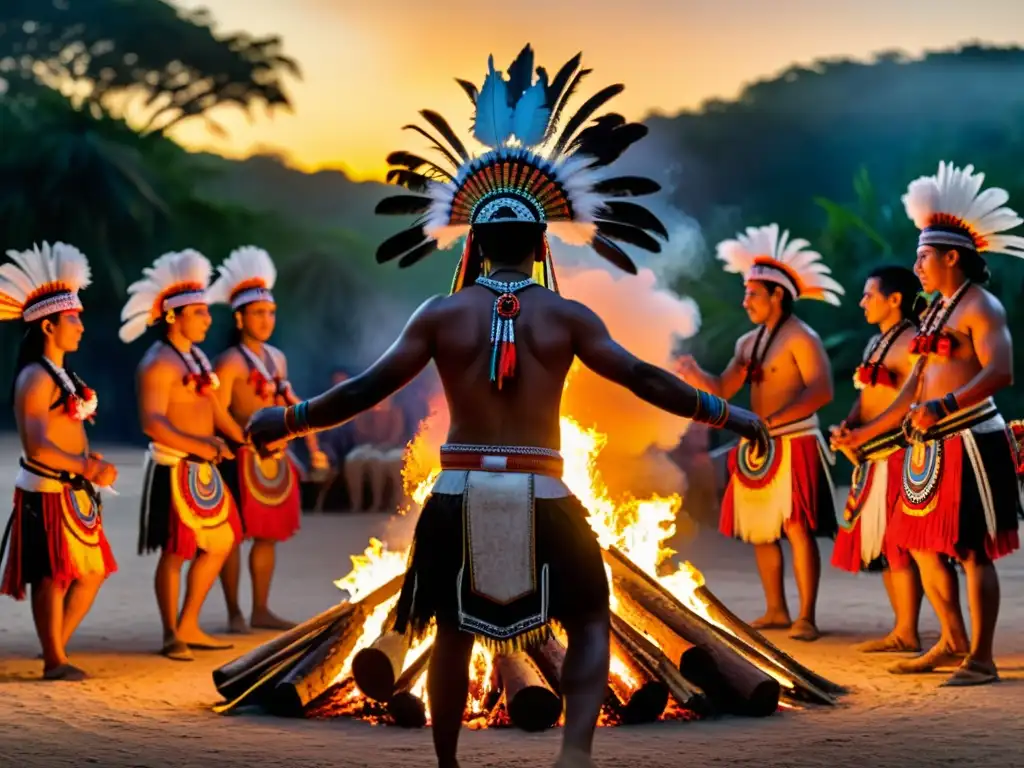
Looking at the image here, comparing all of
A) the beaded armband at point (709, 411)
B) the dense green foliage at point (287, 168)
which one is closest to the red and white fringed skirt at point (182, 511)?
the beaded armband at point (709, 411)

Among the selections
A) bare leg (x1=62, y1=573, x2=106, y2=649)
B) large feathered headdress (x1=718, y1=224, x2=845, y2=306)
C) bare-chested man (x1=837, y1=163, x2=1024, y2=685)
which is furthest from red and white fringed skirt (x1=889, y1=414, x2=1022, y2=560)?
bare leg (x1=62, y1=573, x2=106, y2=649)

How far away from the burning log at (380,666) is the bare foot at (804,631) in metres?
2.85

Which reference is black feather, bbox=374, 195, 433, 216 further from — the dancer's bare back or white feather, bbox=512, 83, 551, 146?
the dancer's bare back

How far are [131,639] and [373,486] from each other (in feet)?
25.1

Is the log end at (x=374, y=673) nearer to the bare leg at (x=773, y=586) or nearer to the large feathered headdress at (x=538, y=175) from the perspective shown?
the large feathered headdress at (x=538, y=175)

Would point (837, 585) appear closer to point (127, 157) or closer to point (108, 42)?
point (127, 157)

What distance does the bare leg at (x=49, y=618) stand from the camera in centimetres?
634

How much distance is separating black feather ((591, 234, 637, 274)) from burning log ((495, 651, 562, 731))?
1.41 m

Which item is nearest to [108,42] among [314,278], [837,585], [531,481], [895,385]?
[314,278]

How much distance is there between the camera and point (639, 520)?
6.66 m

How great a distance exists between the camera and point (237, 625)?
25.9ft

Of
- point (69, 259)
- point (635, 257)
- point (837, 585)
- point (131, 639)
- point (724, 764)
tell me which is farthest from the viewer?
point (635, 257)

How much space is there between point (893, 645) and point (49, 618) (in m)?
3.84

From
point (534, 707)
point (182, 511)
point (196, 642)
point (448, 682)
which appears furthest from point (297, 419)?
point (196, 642)
